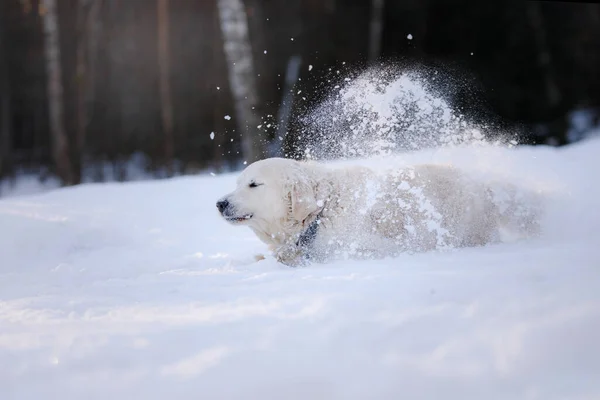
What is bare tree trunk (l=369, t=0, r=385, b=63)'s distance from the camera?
414 inches

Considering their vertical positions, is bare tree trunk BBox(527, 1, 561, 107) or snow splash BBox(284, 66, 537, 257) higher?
bare tree trunk BBox(527, 1, 561, 107)

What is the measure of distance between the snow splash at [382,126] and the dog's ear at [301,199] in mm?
690

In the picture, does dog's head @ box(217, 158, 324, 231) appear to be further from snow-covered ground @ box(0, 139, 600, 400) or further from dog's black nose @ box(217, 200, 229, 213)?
snow-covered ground @ box(0, 139, 600, 400)

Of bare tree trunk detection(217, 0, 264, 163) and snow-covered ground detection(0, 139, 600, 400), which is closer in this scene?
snow-covered ground detection(0, 139, 600, 400)

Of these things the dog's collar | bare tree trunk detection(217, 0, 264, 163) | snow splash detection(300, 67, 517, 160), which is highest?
bare tree trunk detection(217, 0, 264, 163)

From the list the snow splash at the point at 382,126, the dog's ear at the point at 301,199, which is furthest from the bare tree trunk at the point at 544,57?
the dog's ear at the point at 301,199

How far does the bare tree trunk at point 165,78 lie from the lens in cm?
1215

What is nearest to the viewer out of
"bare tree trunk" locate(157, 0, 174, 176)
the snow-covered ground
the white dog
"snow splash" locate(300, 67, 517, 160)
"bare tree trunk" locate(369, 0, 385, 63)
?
the snow-covered ground

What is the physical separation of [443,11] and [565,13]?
268 cm

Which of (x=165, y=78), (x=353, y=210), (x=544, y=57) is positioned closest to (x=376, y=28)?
(x=544, y=57)

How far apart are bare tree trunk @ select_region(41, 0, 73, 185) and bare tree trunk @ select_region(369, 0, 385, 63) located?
5.21 m

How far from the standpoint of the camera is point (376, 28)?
11.3m

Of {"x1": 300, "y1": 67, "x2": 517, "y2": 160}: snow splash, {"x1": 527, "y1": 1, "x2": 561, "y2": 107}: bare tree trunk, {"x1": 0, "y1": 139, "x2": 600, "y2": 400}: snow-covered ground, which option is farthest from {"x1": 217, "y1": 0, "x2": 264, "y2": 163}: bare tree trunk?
{"x1": 527, "y1": 1, "x2": 561, "y2": 107}: bare tree trunk

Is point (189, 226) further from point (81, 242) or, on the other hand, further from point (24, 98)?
point (24, 98)
